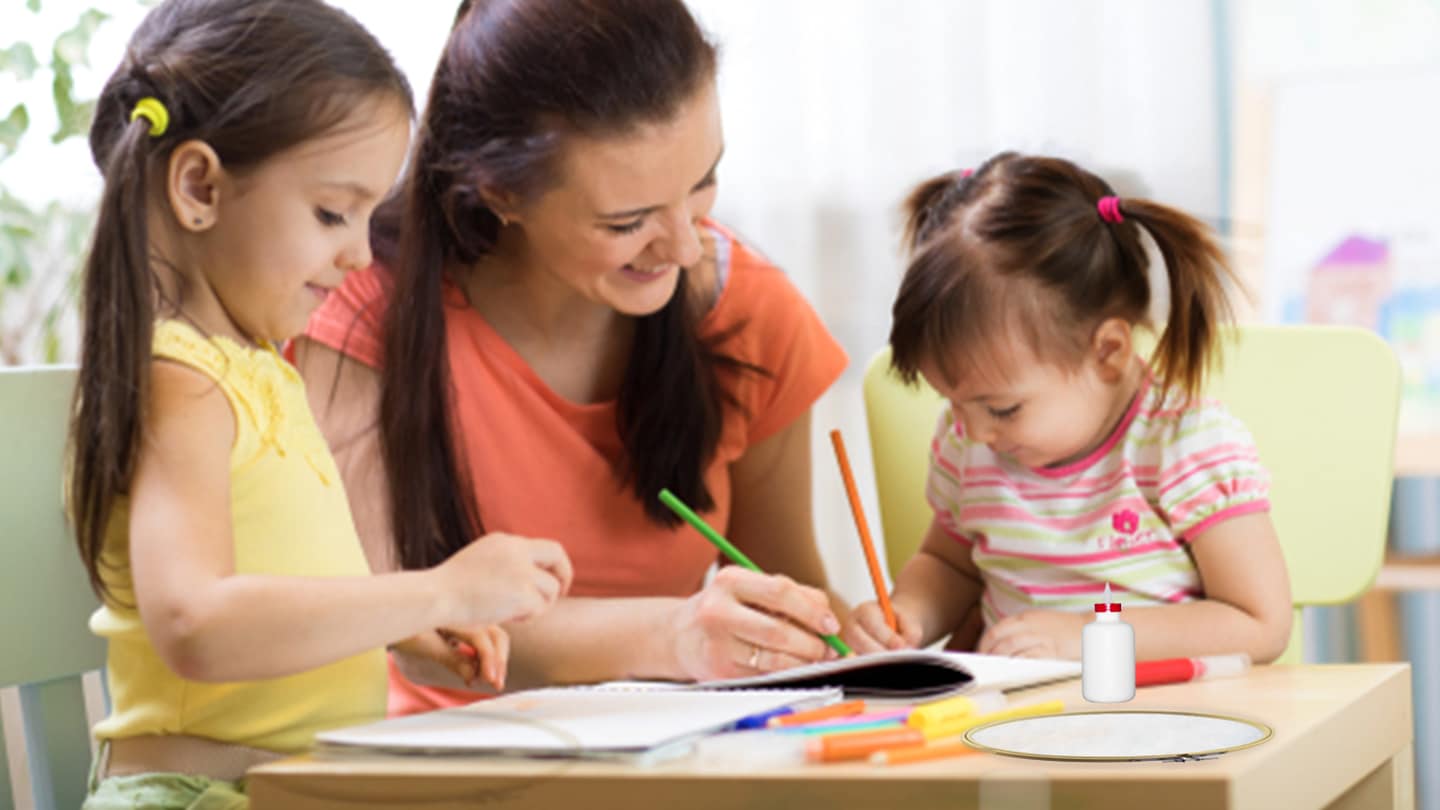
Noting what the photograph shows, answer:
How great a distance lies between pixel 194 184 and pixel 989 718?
0.51 metres

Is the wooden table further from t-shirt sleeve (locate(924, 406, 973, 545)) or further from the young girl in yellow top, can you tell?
t-shirt sleeve (locate(924, 406, 973, 545))

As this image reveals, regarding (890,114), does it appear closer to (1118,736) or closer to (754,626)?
(754,626)

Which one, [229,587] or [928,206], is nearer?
[229,587]

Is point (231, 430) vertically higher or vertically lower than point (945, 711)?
higher

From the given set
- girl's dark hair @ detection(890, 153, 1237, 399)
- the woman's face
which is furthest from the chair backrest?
girl's dark hair @ detection(890, 153, 1237, 399)

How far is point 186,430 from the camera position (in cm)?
81

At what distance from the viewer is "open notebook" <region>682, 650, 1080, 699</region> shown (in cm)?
77

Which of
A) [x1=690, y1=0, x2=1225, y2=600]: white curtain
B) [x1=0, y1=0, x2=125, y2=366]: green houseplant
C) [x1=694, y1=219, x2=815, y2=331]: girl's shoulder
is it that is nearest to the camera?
[x1=694, y1=219, x2=815, y2=331]: girl's shoulder

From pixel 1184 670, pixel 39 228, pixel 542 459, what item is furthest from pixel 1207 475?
pixel 39 228

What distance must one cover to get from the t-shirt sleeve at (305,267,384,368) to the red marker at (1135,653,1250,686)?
0.62 metres

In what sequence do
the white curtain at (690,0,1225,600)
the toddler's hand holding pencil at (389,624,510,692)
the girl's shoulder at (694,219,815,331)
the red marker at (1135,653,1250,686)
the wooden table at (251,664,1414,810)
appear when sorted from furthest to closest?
the white curtain at (690,0,1225,600)
the girl's shoulder at (694,219,815,331)
the toddler's hand holding pencil at (389,624,510,692)
the red marker at (1135,653,1250,686)
the wooden table at (251,664,1414,810)

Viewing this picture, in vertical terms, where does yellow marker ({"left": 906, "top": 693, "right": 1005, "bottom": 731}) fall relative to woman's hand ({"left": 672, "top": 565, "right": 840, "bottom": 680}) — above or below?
above

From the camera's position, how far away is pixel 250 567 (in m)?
0.86

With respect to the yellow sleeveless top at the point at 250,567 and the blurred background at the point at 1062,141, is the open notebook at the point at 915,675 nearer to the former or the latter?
the yellow sleeveless top at the point at 250,567
